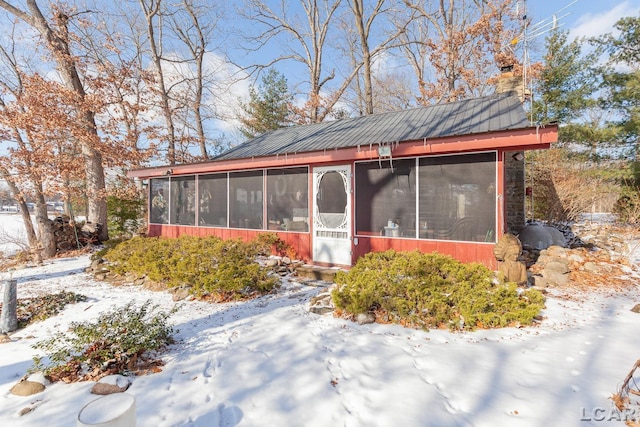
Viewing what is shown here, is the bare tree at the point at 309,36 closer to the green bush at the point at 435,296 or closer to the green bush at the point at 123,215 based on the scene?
the green bush at the point at 123,215

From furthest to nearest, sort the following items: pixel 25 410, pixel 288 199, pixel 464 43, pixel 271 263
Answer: pixel 464 43, pixel 288 199, pixel 271 263, pixel 25 410

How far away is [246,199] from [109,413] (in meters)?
6.43

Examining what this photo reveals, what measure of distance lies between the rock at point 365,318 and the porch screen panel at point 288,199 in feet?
10.9

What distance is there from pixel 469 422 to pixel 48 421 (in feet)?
9.53

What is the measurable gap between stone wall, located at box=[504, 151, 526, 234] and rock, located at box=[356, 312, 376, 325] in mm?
5900

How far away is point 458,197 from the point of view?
5.34 meters

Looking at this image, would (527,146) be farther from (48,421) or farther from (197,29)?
(197,29)

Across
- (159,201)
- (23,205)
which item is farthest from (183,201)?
(23,205)

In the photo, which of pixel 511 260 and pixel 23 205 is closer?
pixel 511 260

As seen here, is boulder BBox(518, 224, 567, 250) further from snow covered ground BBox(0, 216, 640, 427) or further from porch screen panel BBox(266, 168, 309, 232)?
porch screen panel BBox(266, 168, 309, 232)

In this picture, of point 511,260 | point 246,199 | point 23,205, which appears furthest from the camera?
point 23,205

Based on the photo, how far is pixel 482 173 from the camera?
16.8 feet

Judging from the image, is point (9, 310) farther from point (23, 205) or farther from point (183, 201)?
point (23, 205)

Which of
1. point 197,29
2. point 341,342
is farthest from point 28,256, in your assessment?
point 197,29
